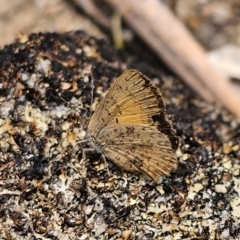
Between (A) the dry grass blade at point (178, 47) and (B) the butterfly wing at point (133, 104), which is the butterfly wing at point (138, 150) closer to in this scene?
(B) the butterfly wing at point (133, 104)

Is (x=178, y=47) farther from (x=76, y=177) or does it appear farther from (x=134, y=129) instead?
(x=76, y=177)

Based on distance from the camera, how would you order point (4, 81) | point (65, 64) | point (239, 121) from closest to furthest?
point (4, 81)
point (65, 64)
point (239, 121)

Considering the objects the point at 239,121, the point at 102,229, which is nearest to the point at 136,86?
the point at 102,229

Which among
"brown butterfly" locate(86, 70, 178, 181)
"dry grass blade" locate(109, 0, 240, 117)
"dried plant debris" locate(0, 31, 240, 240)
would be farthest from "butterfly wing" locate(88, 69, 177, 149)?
"dry grass blade" locate(109, 0, 240, 117)

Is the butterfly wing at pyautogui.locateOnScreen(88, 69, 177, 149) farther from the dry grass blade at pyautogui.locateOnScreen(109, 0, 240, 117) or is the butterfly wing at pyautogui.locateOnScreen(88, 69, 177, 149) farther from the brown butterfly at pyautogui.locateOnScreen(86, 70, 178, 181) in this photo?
the dry grass blade at pyautogui.locateOnScreen(109, 0, 240, 117)

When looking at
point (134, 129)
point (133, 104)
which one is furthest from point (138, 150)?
point (133, 104)

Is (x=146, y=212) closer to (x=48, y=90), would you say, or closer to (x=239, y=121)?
(x=48, y=90)

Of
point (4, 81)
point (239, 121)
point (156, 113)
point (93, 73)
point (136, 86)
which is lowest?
point (239, 121)
